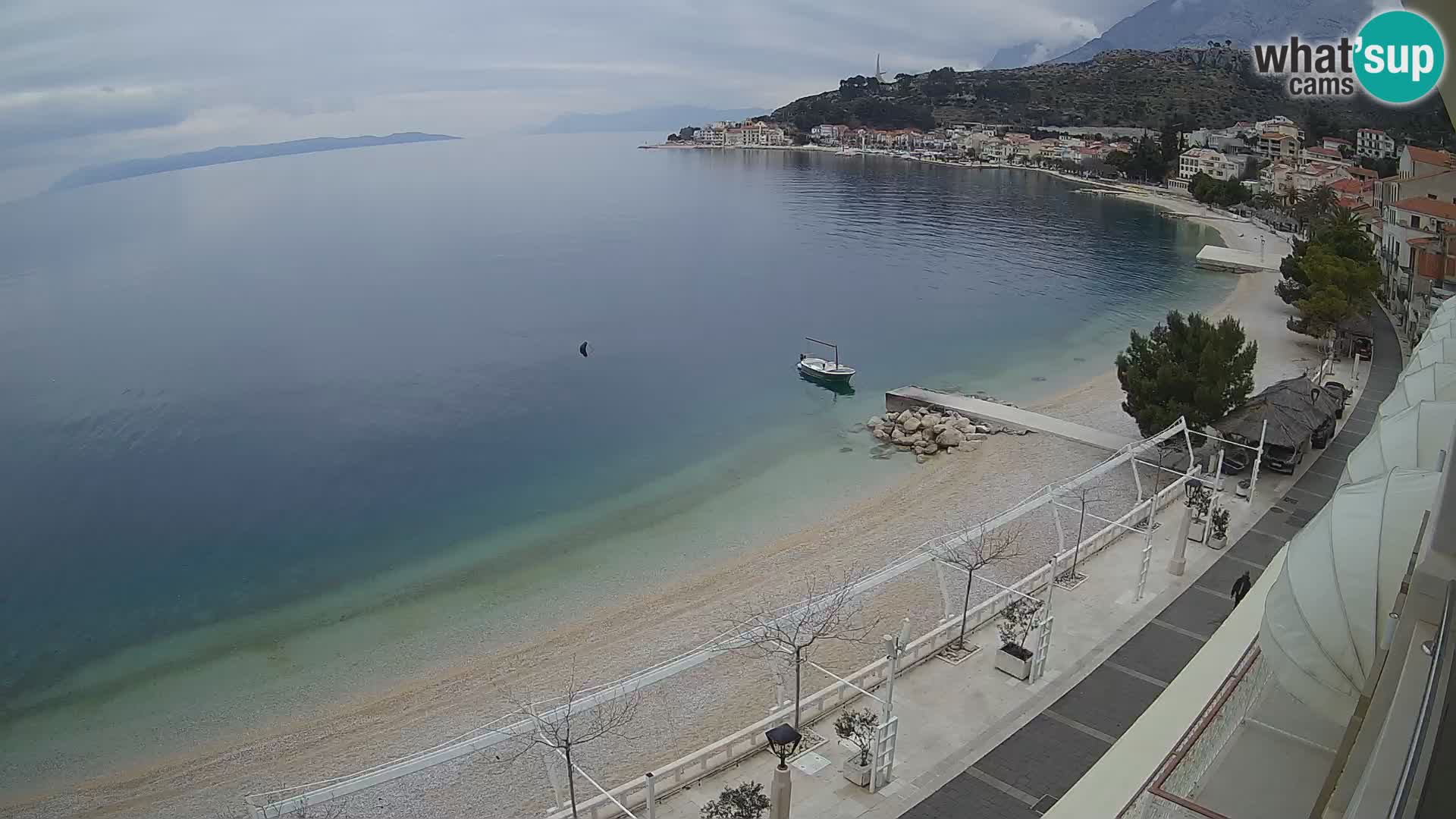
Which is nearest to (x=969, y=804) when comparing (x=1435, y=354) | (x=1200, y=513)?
(x=1435, y=354)

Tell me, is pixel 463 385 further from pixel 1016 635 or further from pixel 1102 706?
pixel 1102 706

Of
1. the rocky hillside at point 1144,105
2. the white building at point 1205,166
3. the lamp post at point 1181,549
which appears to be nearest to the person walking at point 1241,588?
the lamp post at point 1181,549

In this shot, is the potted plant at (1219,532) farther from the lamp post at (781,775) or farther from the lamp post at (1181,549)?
the lamp post at (781,775)

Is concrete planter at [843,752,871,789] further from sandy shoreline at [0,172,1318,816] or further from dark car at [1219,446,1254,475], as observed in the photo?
dark car at [1219,446,1254,475]

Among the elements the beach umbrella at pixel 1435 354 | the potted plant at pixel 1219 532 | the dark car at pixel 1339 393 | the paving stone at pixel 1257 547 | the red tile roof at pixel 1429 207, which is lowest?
the paving stone at pixel 1257 547

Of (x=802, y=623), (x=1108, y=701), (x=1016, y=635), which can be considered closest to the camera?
(x=802, y=623)
